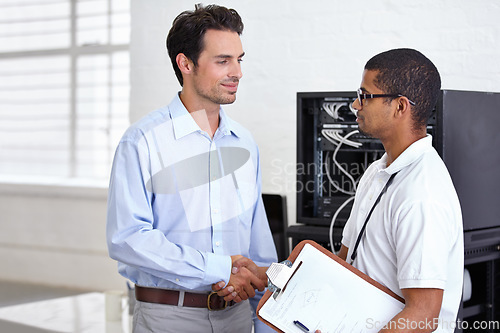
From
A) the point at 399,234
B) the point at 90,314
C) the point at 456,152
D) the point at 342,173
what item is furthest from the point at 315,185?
the point at 90,314

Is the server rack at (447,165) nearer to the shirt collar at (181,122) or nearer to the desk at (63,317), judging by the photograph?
the shirt collar at (181,122)

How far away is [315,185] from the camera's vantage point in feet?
7.70

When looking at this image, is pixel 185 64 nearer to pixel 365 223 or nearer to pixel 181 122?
pixel 181 122

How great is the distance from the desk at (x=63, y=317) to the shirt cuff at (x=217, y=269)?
1817 millimetres

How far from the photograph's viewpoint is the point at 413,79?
1.28 m

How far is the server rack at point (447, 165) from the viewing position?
2.00 m

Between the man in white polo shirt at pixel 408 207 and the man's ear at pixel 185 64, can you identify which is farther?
the man's ear at pixel 185 64

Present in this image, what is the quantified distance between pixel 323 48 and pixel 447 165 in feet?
3.82

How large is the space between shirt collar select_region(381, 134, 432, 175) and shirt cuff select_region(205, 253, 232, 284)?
529mm

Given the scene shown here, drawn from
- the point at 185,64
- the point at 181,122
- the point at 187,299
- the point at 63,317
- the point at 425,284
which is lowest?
the point at 63,317

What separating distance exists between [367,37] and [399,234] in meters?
1.83

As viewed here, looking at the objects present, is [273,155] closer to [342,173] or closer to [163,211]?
[342,173]

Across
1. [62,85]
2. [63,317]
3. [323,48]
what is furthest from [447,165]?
[62,85]

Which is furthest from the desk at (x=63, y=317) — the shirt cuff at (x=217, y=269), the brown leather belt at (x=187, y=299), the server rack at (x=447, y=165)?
the shirt cuff at (x=217, y=269)
